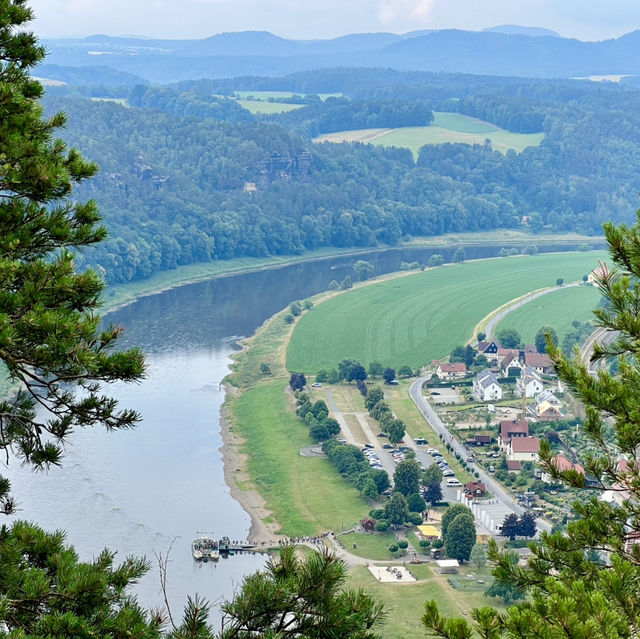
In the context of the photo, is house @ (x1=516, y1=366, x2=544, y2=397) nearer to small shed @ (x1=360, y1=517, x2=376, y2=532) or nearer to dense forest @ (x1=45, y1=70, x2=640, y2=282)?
small shed @ (x1=360, y1=517, x2=376, y2=532)

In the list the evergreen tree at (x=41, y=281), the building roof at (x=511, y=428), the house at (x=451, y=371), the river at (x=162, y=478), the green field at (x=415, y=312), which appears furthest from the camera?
the green field at (x=415, y=312)

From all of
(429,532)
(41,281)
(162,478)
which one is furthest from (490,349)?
(41,281)

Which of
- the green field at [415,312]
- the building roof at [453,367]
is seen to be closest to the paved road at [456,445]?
the building roof at [453,367]

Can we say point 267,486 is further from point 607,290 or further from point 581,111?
point 581,111

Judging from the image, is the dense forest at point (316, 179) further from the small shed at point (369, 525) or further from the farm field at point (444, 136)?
the small shed at point (369, 525)

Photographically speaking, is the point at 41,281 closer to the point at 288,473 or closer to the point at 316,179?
the point at 288,473

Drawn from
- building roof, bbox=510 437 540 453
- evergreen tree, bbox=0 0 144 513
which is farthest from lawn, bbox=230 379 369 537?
evergreen tree, bbox=0 0 144 513

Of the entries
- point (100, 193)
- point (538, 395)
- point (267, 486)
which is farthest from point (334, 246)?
point (267, 486)
